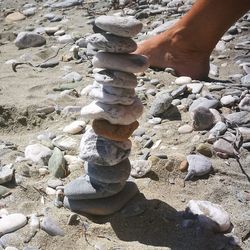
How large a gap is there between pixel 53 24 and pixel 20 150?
2.59 m

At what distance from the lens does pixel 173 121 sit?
2869mm

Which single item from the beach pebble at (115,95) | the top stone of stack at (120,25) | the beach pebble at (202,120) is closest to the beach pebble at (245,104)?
the beach pebble at (202,120)

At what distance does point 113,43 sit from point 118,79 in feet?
0.46

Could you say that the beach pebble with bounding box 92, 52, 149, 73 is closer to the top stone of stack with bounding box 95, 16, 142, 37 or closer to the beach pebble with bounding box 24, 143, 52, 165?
the top stone of stack with bounding box 95, 16, 142, 37

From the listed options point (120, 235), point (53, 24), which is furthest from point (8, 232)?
point (53, 24)

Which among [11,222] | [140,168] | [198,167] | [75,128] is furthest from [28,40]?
[11,222]

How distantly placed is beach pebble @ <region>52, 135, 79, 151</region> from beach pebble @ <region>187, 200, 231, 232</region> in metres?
0.79

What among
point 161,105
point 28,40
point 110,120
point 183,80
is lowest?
point 28,40

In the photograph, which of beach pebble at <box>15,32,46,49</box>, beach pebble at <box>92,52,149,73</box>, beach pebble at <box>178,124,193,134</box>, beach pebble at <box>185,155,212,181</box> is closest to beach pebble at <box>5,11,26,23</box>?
beach pebble at <box>15,32,46,49</box>

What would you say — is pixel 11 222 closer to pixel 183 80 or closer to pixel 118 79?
pixel 118 79

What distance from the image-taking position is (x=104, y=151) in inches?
80.3

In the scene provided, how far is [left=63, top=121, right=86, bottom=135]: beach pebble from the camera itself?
2816 millimetres

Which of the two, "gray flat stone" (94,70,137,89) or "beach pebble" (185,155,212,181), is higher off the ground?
"gray flat stone" (94,70,137,89)

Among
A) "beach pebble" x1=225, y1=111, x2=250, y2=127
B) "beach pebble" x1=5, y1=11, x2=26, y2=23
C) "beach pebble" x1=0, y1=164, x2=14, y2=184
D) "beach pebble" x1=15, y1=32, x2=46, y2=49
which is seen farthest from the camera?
"beach pebble" x1=5, y1=11, x2=26, y2=23
